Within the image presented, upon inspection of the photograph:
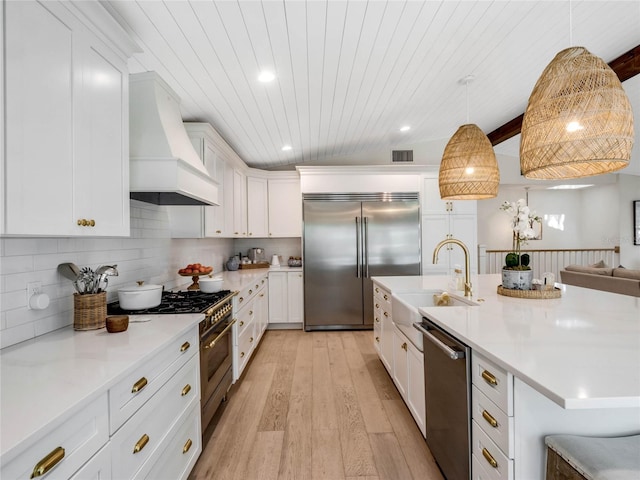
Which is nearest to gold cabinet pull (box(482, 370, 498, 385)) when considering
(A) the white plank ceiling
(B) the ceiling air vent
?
(A) the white plank ceiling

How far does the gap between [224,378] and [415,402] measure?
142 centimetres

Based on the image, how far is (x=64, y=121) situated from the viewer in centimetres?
129

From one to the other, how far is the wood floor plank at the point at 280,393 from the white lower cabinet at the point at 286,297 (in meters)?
0.74

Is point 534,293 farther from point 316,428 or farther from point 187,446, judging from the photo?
point 187,446

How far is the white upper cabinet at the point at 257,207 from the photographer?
16.2 feet

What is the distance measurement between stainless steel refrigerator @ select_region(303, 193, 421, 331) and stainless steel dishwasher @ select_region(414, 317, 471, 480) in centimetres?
283

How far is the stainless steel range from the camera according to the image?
201 cm

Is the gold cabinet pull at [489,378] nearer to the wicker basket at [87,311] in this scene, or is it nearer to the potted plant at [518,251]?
the potted plant at [518,251]

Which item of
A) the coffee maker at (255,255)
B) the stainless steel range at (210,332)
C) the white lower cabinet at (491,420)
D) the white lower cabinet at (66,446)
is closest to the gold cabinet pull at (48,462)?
the white lower cabinet at (66,446)

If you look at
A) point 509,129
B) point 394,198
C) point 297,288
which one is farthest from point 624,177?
point 297,288

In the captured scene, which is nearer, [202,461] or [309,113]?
[202,461]

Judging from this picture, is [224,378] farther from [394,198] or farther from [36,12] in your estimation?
[394,198]

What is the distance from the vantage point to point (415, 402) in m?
2.17

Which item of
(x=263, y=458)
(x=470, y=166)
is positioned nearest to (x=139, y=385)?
(x=263, y=458)
